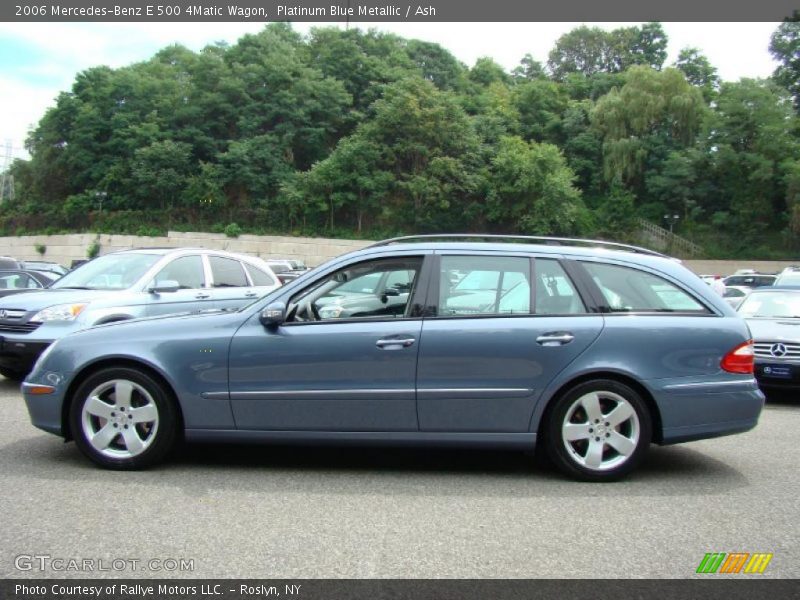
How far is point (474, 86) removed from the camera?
2835 inches

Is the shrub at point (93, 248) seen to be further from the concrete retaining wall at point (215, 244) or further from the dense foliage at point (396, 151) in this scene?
the dense foliage at point (396, 151)

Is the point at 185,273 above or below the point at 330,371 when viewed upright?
above

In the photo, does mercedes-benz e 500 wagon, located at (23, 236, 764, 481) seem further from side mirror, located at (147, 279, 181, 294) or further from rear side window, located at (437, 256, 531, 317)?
side mirror, located at (147, 279, 181, 294)

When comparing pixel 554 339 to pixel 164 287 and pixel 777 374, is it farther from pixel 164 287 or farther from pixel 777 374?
pixel 164 287

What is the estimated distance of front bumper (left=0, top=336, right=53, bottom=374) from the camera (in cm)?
772

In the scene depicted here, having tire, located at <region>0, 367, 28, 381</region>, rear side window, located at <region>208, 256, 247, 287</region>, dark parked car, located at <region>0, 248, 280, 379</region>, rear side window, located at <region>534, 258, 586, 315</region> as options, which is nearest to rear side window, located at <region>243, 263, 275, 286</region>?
dark parked car, located at <region>0, 248, 280, 379</region>

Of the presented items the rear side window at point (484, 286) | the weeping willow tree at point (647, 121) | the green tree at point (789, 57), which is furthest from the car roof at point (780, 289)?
the green tree at point (789, 57)

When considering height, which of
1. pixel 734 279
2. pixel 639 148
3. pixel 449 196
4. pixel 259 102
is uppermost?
pixel 259 102

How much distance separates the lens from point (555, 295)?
4.99 meters

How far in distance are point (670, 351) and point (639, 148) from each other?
187ft

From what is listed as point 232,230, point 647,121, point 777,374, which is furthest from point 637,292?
point 647,121

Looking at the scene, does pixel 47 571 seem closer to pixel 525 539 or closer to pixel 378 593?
pixel 378 593

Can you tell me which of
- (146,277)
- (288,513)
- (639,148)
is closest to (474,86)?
(639,148)

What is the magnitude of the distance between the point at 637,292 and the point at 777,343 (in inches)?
188
